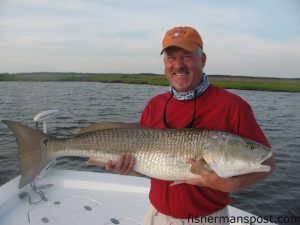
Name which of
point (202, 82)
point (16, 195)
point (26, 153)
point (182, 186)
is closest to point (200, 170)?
point (182, 186)

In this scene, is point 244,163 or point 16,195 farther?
point 16,195

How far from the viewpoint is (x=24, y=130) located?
154 inches

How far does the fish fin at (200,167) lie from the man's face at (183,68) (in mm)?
690

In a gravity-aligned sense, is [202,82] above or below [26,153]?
above

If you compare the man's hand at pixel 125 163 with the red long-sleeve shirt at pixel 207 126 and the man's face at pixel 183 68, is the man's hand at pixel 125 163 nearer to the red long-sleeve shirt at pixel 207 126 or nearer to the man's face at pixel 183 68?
the red long-sleeve shirt at pixel 207 126

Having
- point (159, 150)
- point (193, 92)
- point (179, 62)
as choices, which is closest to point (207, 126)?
point (193, 92)

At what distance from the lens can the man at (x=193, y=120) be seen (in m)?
3.15

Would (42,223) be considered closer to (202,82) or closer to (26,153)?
(26,153)

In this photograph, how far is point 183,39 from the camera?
340 cm

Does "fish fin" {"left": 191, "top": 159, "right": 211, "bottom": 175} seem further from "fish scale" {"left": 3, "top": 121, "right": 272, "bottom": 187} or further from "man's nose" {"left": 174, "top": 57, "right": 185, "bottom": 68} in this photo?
"man's nose" {"left": 174, "top": 57, "right": 185, "bottom": 68}

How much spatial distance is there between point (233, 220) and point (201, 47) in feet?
8.83

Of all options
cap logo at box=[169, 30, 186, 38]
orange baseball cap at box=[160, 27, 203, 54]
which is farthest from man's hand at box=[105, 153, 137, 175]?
cap logo at box=[169, 30, 186, 38]

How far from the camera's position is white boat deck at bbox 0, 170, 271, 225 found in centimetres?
524

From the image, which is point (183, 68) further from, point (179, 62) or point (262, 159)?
point (262, 159)
